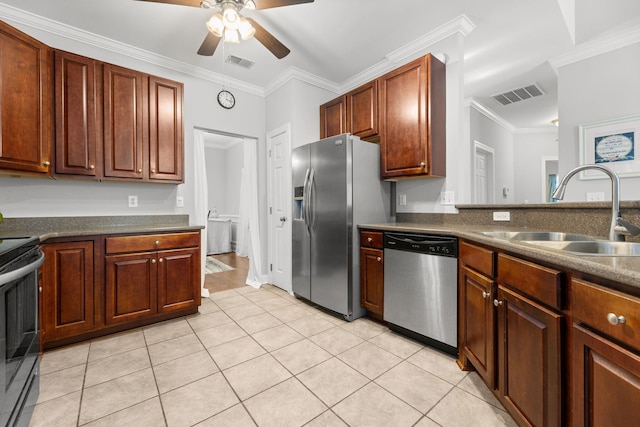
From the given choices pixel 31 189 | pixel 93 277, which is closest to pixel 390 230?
pixel 93 277

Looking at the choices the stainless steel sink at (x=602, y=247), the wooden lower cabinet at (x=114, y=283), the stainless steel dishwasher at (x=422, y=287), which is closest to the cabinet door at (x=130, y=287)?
the wooden lower cabinet at (x=114, y=283)

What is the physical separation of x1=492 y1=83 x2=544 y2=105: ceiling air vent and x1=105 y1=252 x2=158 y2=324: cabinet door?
4824 millimetres

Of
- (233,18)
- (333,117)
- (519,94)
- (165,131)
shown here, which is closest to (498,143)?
(519,94)

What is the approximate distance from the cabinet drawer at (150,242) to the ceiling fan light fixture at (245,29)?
174 centimetres

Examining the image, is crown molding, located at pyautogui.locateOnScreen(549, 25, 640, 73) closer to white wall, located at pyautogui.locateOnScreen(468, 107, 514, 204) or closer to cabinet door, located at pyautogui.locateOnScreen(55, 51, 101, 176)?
white wall, located at pyautogui.locateOnScreen(468, 107, 514, 204)

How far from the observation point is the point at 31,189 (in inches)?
93.7

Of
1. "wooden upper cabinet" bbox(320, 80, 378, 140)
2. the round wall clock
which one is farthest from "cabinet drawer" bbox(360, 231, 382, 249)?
the round wall clock

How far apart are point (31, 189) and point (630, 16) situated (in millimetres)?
5412

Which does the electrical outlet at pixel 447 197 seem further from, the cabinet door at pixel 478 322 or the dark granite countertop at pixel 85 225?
the dark granite countertop at pixel 85 225

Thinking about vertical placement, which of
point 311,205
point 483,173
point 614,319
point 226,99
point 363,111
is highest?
point 226,99

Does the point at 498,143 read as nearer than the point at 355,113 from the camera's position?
No

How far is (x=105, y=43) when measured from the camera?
271 centimetres

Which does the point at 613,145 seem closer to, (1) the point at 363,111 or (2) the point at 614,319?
(1) the point at 363,111

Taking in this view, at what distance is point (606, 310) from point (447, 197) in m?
1.90
